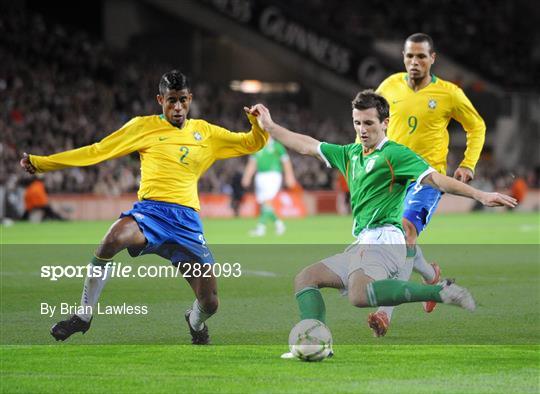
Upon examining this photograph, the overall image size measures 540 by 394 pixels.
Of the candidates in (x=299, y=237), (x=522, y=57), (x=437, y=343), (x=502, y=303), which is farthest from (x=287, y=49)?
(x=437, y=343)

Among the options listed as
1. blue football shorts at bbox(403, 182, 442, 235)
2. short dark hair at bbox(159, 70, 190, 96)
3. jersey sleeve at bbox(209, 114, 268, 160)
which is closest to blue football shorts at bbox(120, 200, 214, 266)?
jersey sleeve at bbox(209, 114, 268, 160)

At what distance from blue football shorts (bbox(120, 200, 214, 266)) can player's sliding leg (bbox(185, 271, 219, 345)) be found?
0.55 feet

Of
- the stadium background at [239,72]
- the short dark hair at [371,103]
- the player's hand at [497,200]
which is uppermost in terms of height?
the stadium background at [239,72]

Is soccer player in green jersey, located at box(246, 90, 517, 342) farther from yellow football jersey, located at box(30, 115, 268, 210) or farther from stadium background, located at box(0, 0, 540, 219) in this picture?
stadium background, located at box(0, 0, 540, 219)

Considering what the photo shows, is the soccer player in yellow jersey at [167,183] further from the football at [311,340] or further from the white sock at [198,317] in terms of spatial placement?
the football at [311,340]

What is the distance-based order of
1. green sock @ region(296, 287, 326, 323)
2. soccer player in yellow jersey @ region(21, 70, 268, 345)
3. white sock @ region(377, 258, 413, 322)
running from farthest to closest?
white sock @ region(377, 258, 413, 322) < soccer player in yellow jersey @ region(21, 70, 268, 345) < green sock @ region(296, 287, 326, 323)

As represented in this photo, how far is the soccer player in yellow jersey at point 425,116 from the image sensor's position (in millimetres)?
10531

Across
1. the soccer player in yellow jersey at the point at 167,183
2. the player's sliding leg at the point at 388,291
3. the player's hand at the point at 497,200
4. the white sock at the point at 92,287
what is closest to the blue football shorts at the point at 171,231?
the soccer player in yellow jersey at the point at 167,183

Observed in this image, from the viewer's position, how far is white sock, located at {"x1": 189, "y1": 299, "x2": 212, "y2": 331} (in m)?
9.09

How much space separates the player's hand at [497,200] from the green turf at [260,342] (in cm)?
114

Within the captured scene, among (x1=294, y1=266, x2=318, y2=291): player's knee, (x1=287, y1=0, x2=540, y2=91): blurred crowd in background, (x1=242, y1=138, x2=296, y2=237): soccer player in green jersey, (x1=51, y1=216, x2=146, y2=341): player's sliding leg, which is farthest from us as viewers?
(x1=287, y1=0, x2=540, y2=91): blurred crowd in background

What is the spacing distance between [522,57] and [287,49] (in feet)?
36.0

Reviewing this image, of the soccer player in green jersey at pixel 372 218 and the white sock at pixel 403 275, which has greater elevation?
the soccer player in green jersey at pixel 372 218

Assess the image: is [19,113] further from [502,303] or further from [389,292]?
[389,292]
